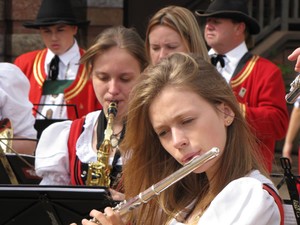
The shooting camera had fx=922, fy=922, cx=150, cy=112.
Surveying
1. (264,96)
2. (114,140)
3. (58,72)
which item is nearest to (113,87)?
(114,140)

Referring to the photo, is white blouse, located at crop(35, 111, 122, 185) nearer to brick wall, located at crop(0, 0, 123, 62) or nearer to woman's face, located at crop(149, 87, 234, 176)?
woman's face, located at crop(149, 87, 234, 176)

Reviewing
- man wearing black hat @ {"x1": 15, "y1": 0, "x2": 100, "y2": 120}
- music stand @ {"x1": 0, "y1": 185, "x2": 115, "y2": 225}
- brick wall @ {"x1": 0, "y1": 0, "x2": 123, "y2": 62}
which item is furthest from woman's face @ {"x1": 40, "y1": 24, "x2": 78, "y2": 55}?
music stand @ {"x1": 0, "y1": 185, "x2": 115, "y2": 225}

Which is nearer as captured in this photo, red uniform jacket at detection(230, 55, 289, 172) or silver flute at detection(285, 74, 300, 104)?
silver flute at detection(285, 74, 300, 104)

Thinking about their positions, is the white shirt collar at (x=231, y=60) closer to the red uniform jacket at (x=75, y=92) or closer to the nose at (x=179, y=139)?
the red uniform jacket at (x=75, y=92)

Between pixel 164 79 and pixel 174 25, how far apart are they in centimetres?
166

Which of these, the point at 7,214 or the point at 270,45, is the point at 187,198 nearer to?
the point at 7,214

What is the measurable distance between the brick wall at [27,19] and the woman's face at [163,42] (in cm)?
430

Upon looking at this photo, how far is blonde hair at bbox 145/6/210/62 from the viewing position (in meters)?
4.23

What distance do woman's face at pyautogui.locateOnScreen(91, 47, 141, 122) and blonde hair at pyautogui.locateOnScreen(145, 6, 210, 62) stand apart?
653mm

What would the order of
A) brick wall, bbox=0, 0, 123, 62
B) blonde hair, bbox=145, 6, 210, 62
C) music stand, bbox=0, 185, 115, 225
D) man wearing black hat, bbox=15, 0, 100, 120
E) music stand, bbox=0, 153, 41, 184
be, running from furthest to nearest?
brick wall, bbox=0, 0, 123, 62 → man wearing black hat, bbox=15, 0, 100, 120 → blonde hair, bbox=145, 6, 210, 62 → music stand, bbox=0, 153, 41, 184 → music stand, bbox=0, 185, 115, 225

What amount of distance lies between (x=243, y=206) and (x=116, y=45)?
1420 mm

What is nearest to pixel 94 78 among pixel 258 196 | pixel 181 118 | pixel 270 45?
pixel 181 118

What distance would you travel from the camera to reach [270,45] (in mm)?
10461

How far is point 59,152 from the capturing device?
12.0ft
